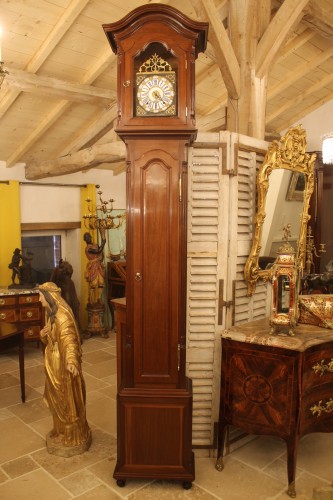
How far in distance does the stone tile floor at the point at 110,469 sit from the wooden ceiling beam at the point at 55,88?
10.6 feet

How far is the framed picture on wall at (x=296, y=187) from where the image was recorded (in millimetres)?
3602

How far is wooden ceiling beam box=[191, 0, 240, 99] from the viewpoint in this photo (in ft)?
10.6

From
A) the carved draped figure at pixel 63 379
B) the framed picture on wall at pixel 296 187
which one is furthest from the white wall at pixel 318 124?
the carved draped figure at pixel 63 379

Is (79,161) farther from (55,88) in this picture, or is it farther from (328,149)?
(328,149)

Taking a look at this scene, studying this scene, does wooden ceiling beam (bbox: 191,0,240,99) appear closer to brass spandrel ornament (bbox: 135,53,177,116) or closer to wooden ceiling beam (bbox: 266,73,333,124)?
brass spandrel ornament (bbox: 135,53,177,116)

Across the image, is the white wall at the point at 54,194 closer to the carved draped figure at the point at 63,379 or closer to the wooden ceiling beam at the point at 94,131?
the wooden ceiling beam at the point at 94,131

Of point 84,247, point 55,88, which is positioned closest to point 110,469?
point 55,88

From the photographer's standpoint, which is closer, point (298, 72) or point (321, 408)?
point (321, 408)

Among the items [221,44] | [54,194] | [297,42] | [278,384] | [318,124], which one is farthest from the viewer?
[318,124]

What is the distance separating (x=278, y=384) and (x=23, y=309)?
3892 millimetres

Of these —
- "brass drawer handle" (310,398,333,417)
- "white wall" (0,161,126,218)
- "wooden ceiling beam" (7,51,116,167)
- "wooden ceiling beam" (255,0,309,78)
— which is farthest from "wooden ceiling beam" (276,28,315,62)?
"brass drawer handle" (310,398,333,417)

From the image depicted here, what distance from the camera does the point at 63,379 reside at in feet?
11.1

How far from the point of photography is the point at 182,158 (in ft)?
9.22

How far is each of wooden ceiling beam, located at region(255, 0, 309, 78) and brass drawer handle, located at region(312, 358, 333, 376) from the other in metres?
2.42
